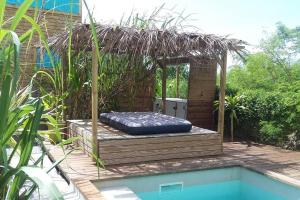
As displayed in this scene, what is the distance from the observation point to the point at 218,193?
→ 17.2ft

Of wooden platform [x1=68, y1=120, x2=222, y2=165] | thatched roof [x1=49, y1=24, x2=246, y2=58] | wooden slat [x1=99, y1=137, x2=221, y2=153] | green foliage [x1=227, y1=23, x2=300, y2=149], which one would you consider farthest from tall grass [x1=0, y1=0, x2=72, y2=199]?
green foliage [x1=227, y1=23, x2=300, y2=149]

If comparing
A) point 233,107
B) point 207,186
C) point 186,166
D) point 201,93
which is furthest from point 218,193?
point 201,93

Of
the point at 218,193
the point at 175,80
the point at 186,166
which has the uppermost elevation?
the point at 175,80

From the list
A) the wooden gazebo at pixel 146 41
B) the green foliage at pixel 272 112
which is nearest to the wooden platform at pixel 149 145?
the wooden gazebo at pixel 146 41

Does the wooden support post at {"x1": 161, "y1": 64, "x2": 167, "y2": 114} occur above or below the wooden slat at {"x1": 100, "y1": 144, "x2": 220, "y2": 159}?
above

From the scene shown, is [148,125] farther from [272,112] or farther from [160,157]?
[272,112]

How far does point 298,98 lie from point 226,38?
2.14 metres

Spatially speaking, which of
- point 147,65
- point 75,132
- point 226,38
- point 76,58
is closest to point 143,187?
point 75,132

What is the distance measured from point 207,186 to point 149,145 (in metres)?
1.12

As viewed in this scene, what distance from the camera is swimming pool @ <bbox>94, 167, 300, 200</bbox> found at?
184 inches

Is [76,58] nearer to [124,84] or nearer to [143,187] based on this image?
[124,84]

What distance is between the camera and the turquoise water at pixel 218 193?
489 centimetres

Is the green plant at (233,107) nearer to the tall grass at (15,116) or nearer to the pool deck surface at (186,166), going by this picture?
the pool deck surface at (186,166)

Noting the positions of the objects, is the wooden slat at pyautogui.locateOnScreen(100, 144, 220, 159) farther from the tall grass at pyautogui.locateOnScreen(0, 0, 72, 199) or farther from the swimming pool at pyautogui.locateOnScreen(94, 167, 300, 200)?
the tall grass at pyautogui.locateOnScreen(0, 0, 72, 199)
